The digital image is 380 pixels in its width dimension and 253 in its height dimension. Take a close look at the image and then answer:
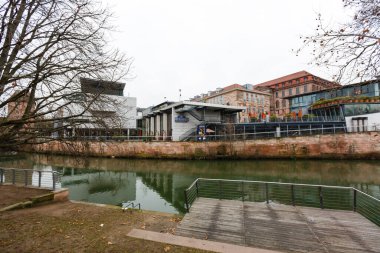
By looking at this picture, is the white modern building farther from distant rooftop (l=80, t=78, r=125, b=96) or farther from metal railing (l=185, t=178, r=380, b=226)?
distant rooftop (l=80, t=78, r=125, b=96)

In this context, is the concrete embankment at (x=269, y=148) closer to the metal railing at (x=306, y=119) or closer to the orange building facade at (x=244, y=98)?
the metal railing at (x=306, y=119)

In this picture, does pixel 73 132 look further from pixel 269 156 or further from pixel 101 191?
pixel 269 156

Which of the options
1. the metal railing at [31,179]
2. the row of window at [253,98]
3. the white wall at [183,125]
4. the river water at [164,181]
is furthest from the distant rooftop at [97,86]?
the row of window at [253,98]

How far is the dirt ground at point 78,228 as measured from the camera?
557cm

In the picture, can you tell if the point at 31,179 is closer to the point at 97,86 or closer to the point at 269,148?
the point at 97,86

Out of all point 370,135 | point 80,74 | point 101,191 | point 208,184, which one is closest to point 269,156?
point 370,135

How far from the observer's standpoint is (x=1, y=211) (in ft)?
27.3

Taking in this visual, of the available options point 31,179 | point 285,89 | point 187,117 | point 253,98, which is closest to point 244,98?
point 253,98

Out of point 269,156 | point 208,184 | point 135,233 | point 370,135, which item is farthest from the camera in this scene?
point 269,156

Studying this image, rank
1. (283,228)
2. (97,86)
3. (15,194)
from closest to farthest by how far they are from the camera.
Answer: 1. (283,228)
2. (97,86)
3. (15,194)

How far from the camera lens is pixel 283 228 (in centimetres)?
622

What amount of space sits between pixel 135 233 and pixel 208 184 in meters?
10.7

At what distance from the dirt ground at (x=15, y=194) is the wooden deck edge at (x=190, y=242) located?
22.0 feet

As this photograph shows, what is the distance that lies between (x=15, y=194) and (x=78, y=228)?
6.11 metres
